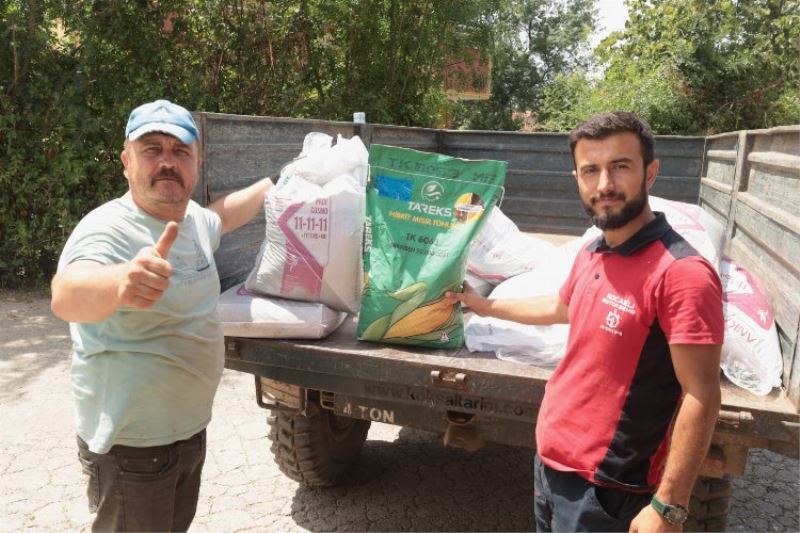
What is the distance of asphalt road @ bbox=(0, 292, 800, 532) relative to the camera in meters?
2.94

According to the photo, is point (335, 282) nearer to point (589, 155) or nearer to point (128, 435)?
point (128, 435)

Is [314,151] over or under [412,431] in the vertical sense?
over

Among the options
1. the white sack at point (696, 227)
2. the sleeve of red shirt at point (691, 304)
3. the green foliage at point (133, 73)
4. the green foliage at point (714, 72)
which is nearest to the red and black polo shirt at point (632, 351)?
the sleeve of red shirt at point (691, 304)

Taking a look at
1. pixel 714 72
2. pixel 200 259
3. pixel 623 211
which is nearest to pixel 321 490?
pixel 200 259

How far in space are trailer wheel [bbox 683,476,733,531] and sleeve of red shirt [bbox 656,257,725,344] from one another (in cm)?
90

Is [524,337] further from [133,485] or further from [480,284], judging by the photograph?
[133,485]

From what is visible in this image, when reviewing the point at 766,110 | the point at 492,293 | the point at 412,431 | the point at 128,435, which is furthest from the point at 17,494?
the point at 766,110

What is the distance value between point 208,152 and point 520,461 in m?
2.23

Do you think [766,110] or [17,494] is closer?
[17,494]

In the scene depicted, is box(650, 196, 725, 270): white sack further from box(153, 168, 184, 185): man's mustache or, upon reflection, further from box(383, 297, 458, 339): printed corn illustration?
box(153, 168, 184, 185): man's mustache

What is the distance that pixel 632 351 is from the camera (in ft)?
5.12

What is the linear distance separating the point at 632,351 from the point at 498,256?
147cm

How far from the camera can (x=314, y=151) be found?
2641 mm

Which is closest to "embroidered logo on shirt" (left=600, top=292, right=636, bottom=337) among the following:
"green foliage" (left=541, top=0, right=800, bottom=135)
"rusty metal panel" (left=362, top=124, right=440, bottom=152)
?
"rusty metal panel" (left=362, top=124, right=440, bottom=152)
